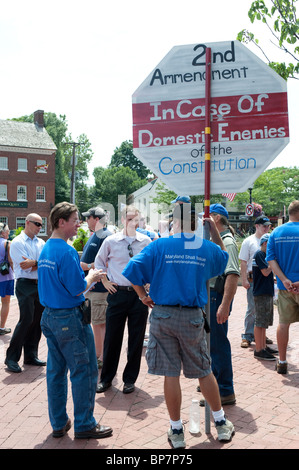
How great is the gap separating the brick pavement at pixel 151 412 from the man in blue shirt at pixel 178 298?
48cm

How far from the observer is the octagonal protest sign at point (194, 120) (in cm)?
400

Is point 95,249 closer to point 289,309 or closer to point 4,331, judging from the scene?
point 289,309

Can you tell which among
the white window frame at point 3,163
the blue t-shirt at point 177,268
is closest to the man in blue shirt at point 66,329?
the blue t-shirt at point 177,268

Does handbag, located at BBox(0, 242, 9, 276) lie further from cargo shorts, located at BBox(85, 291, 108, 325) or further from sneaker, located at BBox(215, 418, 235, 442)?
sneaker, located at BBox(215, 418, 235, 442)

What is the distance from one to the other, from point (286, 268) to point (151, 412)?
2419mm

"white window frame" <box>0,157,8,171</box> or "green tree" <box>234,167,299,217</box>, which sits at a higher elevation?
"white window frame" <box>0,157,8,171</box>

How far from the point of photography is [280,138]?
3.84m

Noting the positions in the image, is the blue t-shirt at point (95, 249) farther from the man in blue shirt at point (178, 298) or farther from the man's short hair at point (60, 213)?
the man in blue shirt at point (178, 298)

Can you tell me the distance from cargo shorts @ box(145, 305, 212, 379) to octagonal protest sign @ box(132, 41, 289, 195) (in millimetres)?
1069

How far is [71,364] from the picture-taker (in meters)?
4.05

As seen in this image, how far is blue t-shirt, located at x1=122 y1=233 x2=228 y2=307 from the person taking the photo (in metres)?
3.67

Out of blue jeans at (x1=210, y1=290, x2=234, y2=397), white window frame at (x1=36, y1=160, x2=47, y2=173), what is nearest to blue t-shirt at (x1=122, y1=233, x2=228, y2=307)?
blue jeans at (x1=210, y1=290, x2=234, y2=397)
